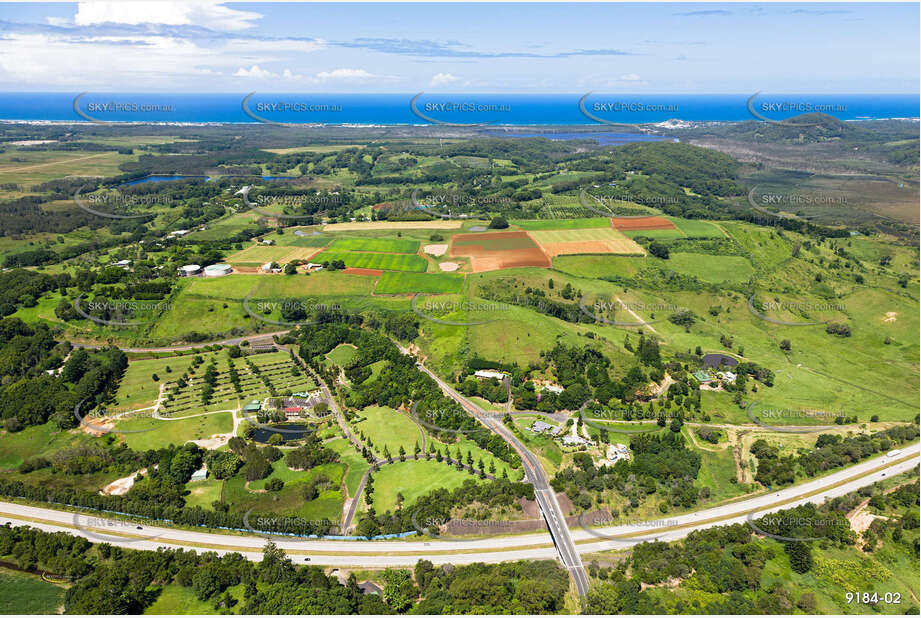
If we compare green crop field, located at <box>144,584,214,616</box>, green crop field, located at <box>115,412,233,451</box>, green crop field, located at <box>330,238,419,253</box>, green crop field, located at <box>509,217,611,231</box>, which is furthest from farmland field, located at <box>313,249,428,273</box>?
green crop field, located at <box>144,584,214,616</box>

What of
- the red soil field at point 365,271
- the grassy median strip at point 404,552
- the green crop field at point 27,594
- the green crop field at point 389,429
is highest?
the red soil field at point 365,271

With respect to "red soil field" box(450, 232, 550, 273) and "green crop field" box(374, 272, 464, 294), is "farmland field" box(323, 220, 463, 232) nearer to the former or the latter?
"red soil field" box(450, 232, 550, 273)

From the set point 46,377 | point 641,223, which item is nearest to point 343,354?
point 46,377

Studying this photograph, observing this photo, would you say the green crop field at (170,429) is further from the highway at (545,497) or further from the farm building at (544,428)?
the farm building at (544,428)

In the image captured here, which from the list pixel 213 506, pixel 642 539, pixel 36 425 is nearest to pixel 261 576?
pixel 213 506

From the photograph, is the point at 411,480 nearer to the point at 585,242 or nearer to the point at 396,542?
the point at 396,542

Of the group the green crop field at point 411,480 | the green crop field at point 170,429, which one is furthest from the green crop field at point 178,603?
the green crop field at point 170,429

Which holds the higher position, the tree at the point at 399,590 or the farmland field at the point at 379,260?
the farmland field at the point at 379,260
